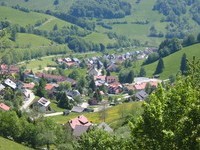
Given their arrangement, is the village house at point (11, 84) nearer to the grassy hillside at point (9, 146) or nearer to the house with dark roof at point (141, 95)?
the house with dark roof at point (141, 95)

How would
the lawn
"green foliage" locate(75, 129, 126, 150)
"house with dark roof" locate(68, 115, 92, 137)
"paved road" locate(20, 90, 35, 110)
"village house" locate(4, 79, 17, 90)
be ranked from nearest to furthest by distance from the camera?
"green foliage" locate(75, 129, 126, 150)
"house with dark roof" locate(68, 115, 92, 137)
the lawn
"paved road" locate(20, 90, 35, 110)
"village house" locate(4, 79, 17, 90)

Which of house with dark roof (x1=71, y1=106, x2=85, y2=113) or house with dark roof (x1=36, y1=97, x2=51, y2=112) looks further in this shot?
house with dark roof (x1=71, y1=106, x2=85, y2=113)

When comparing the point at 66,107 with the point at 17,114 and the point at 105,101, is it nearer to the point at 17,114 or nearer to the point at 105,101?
the point at 105,101

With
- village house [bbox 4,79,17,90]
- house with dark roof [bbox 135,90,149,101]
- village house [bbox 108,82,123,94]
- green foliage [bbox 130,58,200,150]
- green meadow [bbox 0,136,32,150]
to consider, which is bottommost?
village house [bbox 108,82,123,94]

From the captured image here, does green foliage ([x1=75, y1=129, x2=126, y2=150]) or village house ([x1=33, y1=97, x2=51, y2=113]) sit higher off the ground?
green foliage ([x1=75, y1=129, x2=126, y2=150])

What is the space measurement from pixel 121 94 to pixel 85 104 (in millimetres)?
30839

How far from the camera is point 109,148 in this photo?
29.8 metres

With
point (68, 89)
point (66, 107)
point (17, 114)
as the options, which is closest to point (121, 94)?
point (68, 89)

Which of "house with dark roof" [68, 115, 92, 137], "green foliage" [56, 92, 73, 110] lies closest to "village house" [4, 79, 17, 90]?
"green foliage" [56, 92, 73, 110]

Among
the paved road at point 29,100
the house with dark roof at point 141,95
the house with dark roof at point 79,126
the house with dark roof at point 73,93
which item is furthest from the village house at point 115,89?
the house with dark roof at point 79,126

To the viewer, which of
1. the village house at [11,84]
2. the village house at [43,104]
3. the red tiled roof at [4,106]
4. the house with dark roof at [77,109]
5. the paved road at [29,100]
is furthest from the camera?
the village house at [11,84]

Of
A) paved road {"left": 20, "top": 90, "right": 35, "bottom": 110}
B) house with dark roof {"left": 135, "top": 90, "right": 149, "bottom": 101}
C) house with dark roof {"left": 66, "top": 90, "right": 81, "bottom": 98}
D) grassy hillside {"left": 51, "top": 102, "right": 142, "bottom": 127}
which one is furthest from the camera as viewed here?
house with dark roof {"left": 66, "top": 90, "right": 81, "bottom": 98}

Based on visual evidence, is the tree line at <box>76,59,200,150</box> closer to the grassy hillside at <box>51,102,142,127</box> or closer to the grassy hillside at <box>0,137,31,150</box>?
the grassy hillside at <box>0,137,31,150</box>

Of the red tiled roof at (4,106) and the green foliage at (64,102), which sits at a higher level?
the red tiled roof at (4,106)
